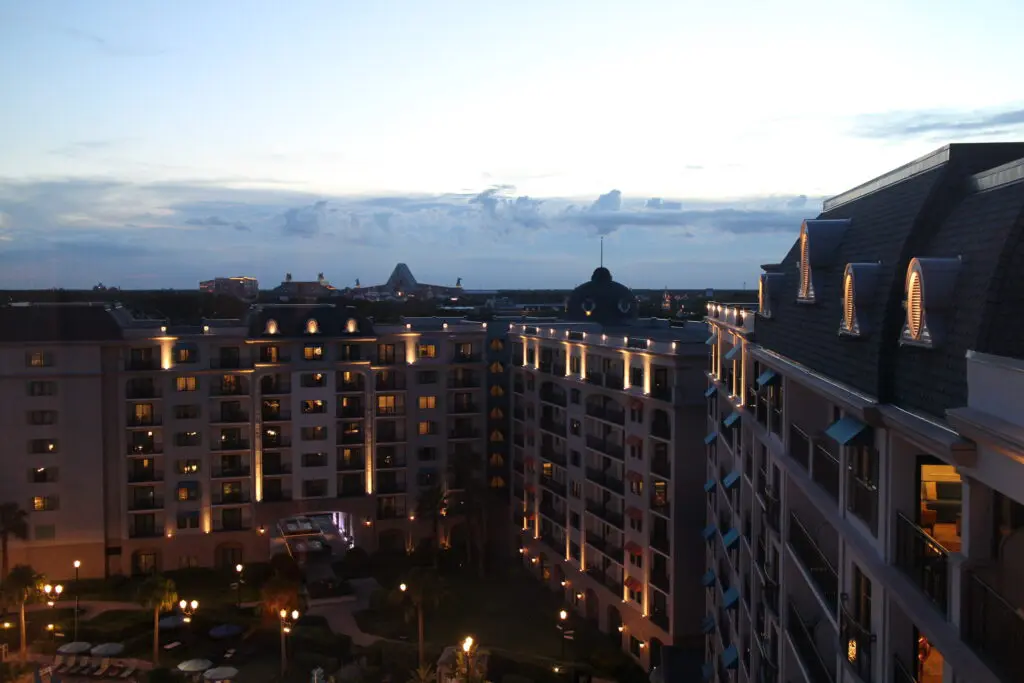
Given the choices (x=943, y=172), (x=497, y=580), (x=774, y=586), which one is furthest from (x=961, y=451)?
(x=497, y=580)

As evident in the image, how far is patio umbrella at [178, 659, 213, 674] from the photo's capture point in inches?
1554

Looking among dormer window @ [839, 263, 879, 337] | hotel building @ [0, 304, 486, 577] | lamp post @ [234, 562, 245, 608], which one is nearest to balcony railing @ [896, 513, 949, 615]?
dormer window @ [839, 263, 879, 337]

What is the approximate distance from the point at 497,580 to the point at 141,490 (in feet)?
80.3

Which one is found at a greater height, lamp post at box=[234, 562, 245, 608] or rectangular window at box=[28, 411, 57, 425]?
rectangular window at box=[28, 411, 57, 425]

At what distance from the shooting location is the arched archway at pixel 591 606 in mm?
49031

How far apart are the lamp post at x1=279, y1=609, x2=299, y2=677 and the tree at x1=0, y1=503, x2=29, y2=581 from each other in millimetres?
20385

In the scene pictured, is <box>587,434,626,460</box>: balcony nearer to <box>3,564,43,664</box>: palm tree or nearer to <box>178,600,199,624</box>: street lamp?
<box>178,600,199,624</box>: street lamp

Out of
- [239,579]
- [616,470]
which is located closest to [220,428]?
[239,579]

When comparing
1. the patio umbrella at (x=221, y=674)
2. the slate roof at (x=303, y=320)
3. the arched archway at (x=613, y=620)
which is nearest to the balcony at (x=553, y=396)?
the arched archway at (x=613, y=620)

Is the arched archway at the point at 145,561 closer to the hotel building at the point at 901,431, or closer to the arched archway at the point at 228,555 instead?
the arched archway at the point at 228,555

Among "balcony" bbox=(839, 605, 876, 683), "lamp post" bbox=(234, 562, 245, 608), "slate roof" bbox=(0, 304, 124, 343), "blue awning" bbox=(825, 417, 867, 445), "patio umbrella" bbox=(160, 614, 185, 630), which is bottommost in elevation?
"lamp post" bbox=(234, 562, 245, 608)

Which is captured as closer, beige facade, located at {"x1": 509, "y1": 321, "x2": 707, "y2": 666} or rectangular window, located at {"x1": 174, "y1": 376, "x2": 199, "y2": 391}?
beige facade, located at {"x1": 509, "y1": 321, "x2": 707, "y2": 666}

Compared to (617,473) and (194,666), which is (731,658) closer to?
(617,473)

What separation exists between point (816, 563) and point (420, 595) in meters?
29.1
